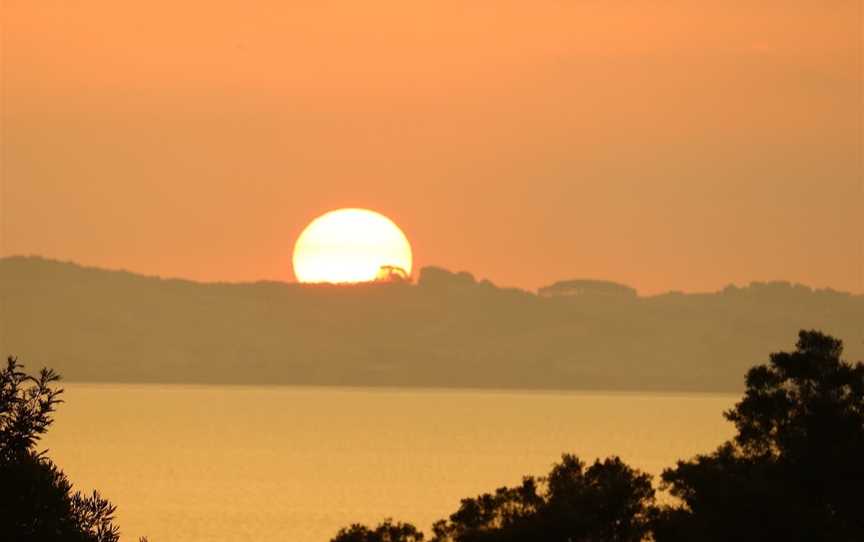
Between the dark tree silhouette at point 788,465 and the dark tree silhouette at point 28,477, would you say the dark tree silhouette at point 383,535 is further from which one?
the dark tree silhouette at point 28,477

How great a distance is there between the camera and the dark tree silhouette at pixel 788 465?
3453 cm

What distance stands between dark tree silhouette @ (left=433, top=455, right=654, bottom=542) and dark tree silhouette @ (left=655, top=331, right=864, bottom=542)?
0.75m

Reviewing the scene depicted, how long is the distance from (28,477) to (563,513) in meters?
13.0

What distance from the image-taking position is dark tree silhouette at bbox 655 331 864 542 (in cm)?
3453

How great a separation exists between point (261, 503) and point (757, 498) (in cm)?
9845

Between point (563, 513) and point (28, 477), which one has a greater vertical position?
point (563, 513)

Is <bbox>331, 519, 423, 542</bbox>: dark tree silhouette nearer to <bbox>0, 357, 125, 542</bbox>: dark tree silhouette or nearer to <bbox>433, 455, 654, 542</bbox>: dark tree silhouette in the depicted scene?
Result: <bbox>433, 455, 654, 542</bbox>: dark tree silhouette

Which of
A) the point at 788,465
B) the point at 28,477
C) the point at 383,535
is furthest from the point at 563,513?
the point at 28,477

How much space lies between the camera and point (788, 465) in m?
36.9

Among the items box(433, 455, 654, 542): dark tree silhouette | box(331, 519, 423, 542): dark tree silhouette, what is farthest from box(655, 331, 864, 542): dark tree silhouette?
box(331, 519, 423, 542): dark tree silhouette

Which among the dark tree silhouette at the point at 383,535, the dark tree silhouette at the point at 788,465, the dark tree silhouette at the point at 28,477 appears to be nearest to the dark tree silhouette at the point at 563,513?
the dark tree silhouette at the point at 788,465

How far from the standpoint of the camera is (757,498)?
1350 inches

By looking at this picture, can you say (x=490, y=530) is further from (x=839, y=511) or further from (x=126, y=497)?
(x=126, y=497)

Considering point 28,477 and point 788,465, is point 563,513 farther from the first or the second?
point 28,477
